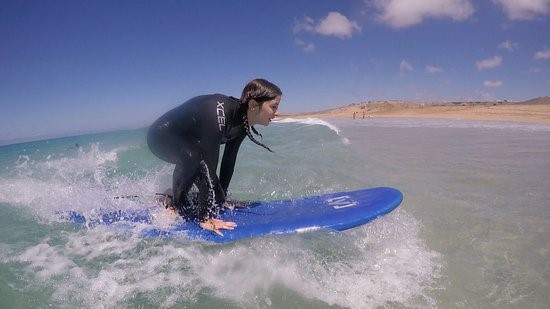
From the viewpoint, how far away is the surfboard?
3482mm

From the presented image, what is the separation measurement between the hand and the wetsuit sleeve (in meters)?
0.69

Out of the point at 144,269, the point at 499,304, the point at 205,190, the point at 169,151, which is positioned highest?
the point at 169,151

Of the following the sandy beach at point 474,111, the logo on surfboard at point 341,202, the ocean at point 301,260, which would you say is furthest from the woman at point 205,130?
the sandy beach at point 474,111

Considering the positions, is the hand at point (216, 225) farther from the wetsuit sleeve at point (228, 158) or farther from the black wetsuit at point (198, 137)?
the wetsuit sleeve at point (228, 158)

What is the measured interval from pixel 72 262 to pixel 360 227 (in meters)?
2.71

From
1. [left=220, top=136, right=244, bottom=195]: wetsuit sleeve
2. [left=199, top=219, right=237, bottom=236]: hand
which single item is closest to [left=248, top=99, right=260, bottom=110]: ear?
[left=220, top=136, right=244, bottom=195]: wetsuit sleeve

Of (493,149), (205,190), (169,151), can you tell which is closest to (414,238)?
(205,190)

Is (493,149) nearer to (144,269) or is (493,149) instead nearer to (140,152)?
(144,269)

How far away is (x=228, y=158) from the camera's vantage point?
13.6 feet

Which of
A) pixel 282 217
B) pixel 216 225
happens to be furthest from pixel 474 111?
pixel 216 225

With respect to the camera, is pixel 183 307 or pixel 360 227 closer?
pixel 183 307

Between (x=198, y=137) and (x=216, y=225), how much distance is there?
0.85 meters

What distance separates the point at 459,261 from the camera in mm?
3115

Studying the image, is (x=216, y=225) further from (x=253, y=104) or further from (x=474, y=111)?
(x=474, y=111)
